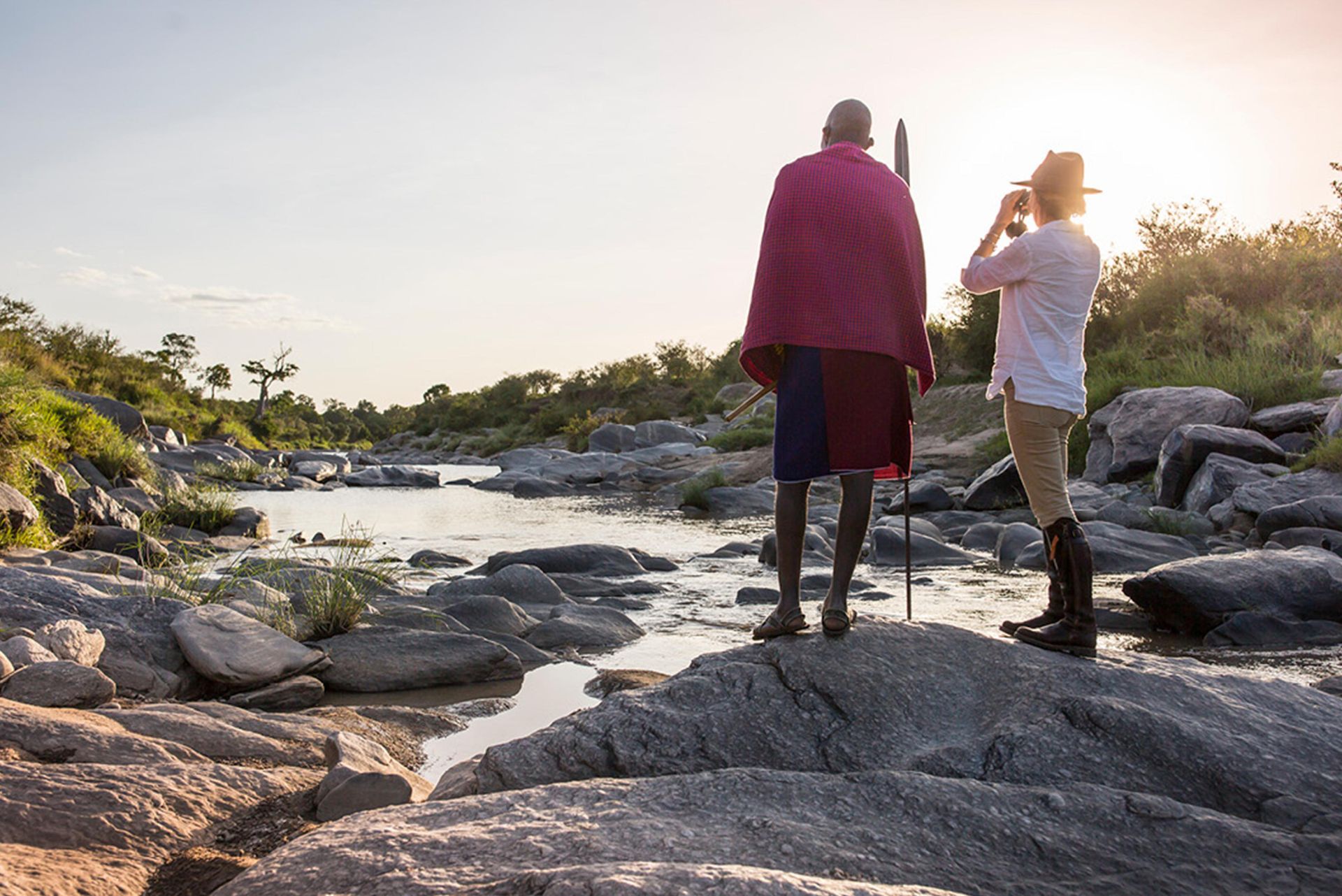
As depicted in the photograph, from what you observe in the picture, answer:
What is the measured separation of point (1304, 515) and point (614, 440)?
84.0 feet

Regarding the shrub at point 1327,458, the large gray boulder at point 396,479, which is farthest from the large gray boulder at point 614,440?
the shrub at point 1327,458

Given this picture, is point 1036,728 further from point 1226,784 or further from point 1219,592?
point 1219,592

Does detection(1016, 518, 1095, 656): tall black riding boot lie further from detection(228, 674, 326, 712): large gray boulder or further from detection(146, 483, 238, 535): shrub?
Result: detection(146, 483, 238, 535): shrub

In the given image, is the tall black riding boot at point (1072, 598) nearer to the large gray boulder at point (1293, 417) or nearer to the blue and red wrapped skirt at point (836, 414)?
the blue and red wrapped skirt at point (836, 414)

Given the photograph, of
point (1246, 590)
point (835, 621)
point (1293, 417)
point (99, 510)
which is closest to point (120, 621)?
point (835, 621)

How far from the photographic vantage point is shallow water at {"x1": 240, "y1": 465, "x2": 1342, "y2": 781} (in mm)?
5395

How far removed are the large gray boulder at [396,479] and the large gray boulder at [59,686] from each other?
21.3 metres

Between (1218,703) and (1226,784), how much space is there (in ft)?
1.62

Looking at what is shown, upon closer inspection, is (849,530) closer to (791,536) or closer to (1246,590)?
(791,536)

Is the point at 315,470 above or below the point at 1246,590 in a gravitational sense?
below

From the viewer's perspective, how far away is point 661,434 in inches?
1300

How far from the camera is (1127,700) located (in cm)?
335

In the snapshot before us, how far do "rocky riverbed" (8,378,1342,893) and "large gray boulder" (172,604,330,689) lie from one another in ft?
0.06

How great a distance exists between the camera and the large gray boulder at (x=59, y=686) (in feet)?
13.6
